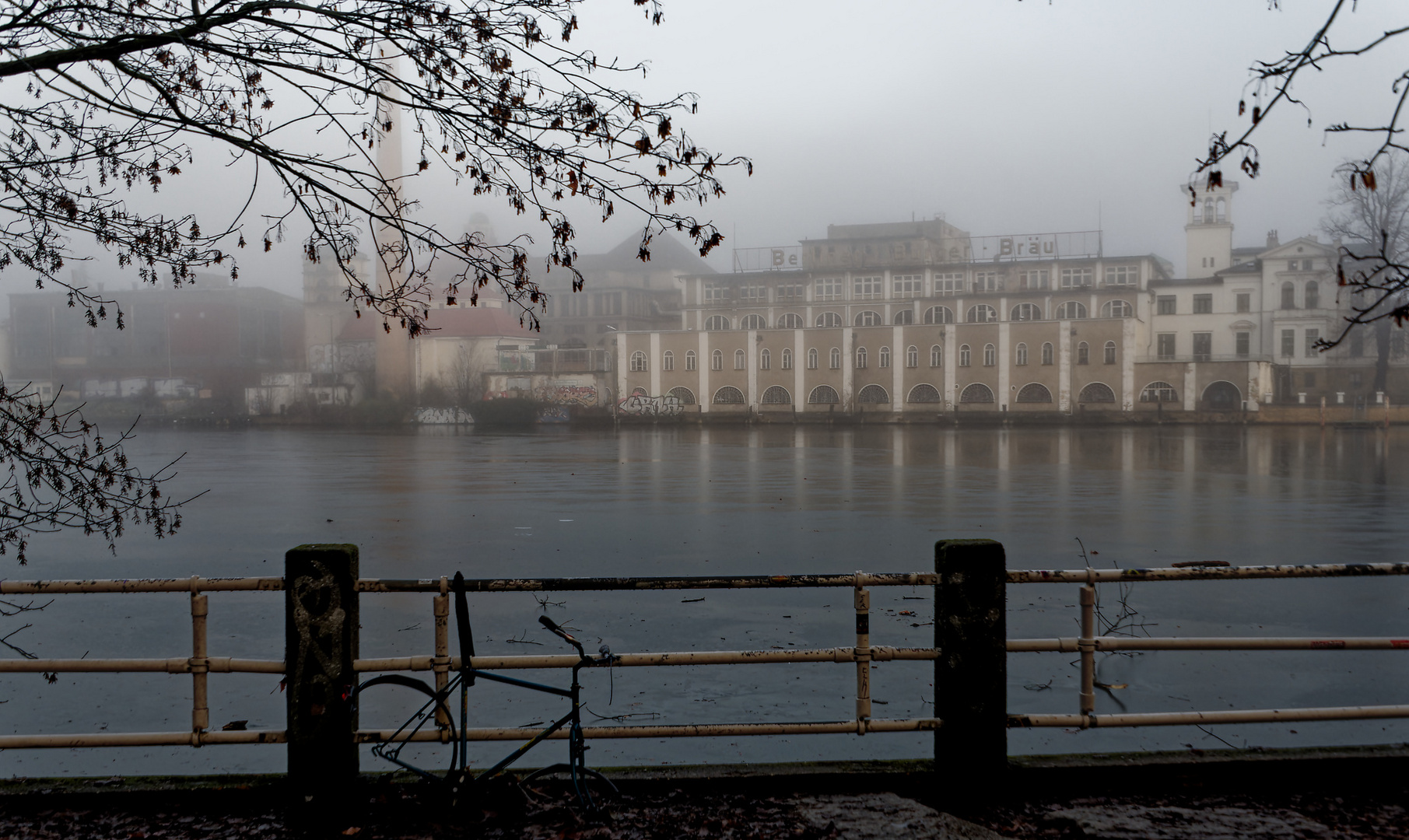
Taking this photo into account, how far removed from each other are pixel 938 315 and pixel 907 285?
5.37m

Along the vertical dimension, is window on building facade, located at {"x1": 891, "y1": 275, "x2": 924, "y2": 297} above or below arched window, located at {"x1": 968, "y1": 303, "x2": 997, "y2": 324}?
above

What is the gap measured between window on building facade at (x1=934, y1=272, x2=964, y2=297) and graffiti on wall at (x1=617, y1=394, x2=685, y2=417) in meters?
25.8

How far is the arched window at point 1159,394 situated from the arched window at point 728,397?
97.8 ft

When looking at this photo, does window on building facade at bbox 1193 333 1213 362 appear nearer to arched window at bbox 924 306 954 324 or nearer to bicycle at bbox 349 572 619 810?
arched window at bbox 924 306 954 324

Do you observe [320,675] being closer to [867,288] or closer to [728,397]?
[728,397]

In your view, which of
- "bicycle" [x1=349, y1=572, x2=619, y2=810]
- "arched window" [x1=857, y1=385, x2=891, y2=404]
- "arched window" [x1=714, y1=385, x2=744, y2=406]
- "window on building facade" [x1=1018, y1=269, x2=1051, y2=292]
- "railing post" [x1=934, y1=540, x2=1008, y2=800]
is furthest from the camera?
"window on building facade" [x1=1018, y1=269, x2=1051, y2=292]

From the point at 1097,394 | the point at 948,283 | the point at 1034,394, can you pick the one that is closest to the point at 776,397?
the point at 1034,394

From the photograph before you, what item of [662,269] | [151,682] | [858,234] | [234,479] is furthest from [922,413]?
[151,682]

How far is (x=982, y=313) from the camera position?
3438 inches

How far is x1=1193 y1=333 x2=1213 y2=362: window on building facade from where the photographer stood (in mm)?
82375

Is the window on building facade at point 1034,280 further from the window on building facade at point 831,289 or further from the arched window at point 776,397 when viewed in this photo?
the arched window at point 776,397

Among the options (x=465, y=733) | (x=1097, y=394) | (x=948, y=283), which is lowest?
(x=465, y=733)

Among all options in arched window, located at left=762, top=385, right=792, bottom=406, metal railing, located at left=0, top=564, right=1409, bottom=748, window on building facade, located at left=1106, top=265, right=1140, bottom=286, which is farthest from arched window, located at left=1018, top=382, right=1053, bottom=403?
metal railing, located at left=0, top=564, right=1409, bottom=748

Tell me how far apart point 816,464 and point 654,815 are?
3310 centimetres
